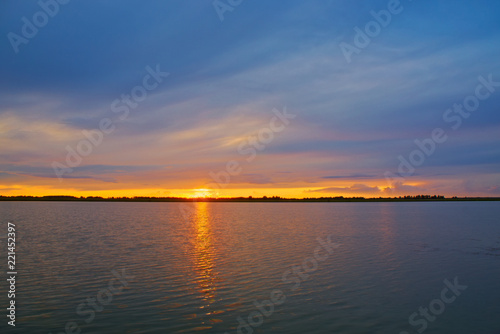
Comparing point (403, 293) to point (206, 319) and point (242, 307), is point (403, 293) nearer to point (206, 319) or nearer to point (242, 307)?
point (242, 307)

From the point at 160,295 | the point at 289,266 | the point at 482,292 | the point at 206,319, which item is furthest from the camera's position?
the point at 289,266

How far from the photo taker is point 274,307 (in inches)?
743

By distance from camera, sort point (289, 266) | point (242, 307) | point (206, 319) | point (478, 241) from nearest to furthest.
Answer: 1. point (206, 319)
2. point (242, 307)
3. point (289, 266)
4. point (478, 241)

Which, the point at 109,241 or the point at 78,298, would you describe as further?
the point at 109,241

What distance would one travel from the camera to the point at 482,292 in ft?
73.2

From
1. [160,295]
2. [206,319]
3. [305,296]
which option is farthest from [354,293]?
[160,295]

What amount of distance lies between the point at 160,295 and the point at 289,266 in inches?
450

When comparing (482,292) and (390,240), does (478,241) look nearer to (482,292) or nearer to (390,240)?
(390,240)

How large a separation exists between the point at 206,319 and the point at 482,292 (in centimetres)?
1669

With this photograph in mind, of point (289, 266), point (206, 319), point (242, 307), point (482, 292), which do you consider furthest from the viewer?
point (289, 266)

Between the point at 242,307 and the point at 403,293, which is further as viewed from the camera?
the point at 403,293

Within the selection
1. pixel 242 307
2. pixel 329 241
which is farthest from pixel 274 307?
pixel 329 241

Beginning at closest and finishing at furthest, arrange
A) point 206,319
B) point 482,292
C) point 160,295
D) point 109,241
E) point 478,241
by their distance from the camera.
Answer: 1. point 206,319
2. point 160,295
3. point 482,292
4. point 109,241
5. point 478,241

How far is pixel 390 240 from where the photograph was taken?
46250 mm
